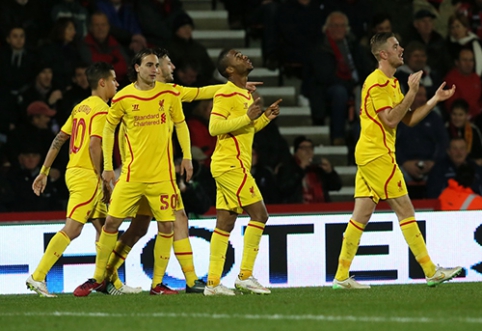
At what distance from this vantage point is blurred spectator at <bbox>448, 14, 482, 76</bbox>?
56.6ft

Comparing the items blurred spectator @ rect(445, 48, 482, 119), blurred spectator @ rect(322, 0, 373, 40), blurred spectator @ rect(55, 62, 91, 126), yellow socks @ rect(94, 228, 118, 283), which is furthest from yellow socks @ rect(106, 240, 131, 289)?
blurred spectator @ rect(445, 48, 482, 119)

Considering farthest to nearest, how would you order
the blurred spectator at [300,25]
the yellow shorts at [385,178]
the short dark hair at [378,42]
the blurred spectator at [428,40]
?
the blurred spectator at [428,40], the blurred spectator at [300,25], the short dark hair at [378,42], the yellow shorts at [385,178]

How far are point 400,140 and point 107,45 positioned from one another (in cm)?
→ 409

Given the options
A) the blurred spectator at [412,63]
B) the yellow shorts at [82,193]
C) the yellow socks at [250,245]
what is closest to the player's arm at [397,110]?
the yellow socks at [250,245]

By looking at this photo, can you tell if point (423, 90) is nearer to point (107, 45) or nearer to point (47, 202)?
point (107, 45)

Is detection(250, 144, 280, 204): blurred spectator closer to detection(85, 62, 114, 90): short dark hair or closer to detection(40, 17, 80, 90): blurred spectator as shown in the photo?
A: detection(40, 17, 80, 90): blurred spectator

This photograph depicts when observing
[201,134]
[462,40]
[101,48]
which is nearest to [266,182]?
[201,134]

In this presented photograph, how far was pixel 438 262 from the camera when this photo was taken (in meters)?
12.1

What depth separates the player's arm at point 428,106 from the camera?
31.4 ft

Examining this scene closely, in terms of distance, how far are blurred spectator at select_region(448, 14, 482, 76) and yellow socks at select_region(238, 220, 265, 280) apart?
8.24 meters

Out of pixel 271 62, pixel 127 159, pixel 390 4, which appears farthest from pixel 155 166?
pixel 390 4

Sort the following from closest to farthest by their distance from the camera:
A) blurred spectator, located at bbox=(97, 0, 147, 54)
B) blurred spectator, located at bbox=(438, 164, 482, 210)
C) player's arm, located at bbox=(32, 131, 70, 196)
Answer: player's arm, located at bbox=(32, 131, 70, 196) < blurred spectator, located at bbox=(438, 164, 482, 210) < blurred spectator, located at bbox=(97, 0, 147, 54)

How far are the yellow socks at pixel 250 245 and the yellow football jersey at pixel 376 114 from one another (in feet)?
3.43

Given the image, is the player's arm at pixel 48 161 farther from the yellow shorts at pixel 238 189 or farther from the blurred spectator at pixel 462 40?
the blurred spectator at pixel 462 40
